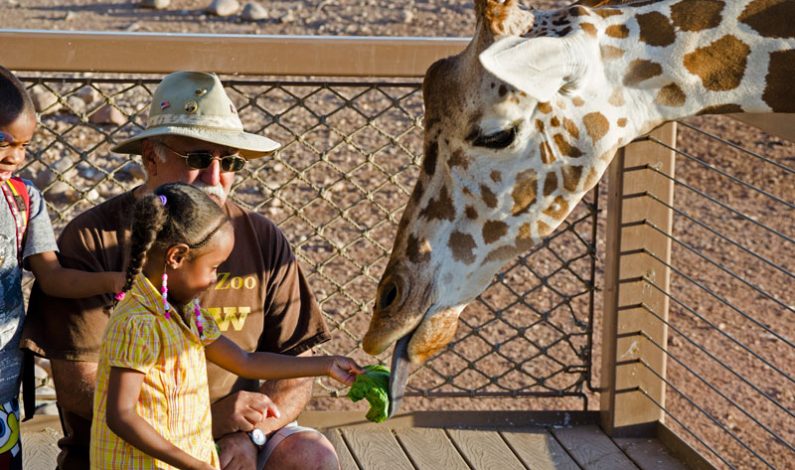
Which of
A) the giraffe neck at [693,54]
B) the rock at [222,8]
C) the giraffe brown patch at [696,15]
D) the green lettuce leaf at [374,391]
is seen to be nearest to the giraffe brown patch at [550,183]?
the giraffe neck at [693,54]

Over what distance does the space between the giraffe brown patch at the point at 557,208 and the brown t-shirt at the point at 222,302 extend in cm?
71

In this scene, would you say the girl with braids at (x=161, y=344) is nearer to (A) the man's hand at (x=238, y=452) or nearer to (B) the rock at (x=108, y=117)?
(A) the man's hand at (x=238, y=452)

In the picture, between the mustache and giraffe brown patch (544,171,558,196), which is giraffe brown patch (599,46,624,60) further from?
the mustache

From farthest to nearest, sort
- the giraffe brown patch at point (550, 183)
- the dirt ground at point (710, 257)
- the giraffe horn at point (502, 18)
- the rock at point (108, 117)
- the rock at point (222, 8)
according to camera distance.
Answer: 1. the rock at point (222, 8)
2. the rock at point (108, 117)
3. the dirt ground at point (710, 257)
4. the giraffe brown patch at point (550, 183)
5. the giraffe horn at point (502, 18)

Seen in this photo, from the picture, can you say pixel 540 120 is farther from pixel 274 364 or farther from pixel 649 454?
pixel 649 454

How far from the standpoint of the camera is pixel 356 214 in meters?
6.94

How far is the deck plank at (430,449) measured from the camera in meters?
3.86

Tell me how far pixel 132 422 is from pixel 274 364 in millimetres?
442

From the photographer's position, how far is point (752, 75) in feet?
9.38

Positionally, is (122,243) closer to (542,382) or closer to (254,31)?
(542,382)

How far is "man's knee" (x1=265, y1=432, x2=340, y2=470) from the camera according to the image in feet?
10.0

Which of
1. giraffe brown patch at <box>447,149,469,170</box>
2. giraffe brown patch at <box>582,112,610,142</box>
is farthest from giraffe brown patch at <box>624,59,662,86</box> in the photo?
giraffe brown patch at <box>447,149,469,170</box>

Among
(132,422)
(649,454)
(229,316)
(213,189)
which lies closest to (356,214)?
(649,454)

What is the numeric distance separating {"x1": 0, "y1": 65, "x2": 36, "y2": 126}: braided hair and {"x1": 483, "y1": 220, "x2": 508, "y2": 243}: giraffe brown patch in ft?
3.61
